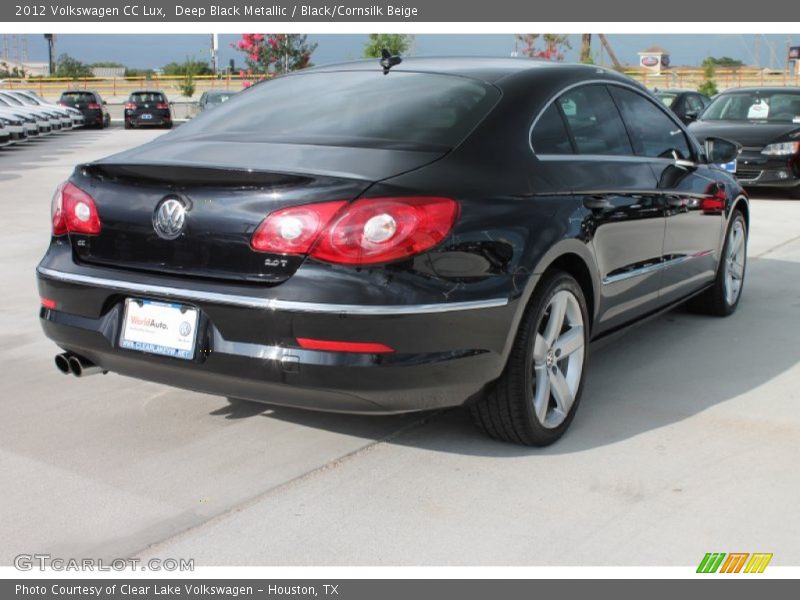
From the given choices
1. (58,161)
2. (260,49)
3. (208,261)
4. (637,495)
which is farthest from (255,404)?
(260,49)

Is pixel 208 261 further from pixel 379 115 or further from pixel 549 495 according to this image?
pixel 549 495

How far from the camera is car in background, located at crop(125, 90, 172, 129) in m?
35.7

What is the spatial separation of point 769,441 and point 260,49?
36068mm

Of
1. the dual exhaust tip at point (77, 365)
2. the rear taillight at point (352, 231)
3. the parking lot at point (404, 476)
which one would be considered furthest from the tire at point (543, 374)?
the dual exhaust tip at point (77, 365)

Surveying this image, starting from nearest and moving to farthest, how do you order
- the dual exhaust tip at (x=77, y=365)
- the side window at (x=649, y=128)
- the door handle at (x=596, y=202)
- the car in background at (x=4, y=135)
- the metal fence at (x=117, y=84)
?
the dual exhaust tip at (x=77, y=365) → the door handle at (x=596, y=202) → the side window at (x=649, y=128) → the car in background at (x=4, y=135) → the metal fence at (x=117, y=84)

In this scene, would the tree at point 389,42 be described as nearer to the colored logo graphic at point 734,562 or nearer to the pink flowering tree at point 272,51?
the pink flowering tree at point 272,51

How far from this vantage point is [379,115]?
4078 millimetres

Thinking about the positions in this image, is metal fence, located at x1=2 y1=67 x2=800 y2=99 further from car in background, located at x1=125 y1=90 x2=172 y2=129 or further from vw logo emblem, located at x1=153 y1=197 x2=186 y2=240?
vw logo emblem, located at x1=153 y1=197 x2=186 y2=240

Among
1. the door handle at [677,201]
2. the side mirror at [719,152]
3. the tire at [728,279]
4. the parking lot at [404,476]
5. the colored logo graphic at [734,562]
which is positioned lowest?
the colored logo graphic at [734,562]

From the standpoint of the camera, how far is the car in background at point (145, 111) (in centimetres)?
3569

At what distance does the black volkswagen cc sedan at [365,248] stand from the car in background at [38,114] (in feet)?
81.5

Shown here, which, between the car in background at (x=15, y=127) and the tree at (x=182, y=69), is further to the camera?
the tree at (x=182, y=69)

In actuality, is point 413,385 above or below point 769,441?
above

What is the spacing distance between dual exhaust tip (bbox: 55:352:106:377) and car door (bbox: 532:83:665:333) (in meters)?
1.94
